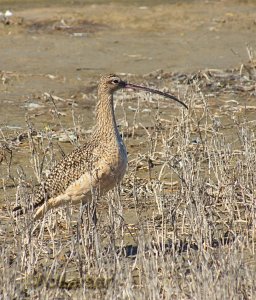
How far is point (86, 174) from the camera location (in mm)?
9586

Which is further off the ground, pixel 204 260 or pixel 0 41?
pixel 0 41

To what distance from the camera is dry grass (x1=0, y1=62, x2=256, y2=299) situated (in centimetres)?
774

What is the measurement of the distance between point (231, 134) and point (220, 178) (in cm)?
295

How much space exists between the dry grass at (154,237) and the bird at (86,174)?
140 mm

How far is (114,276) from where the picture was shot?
7.84m

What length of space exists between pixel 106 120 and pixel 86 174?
1.87 feet

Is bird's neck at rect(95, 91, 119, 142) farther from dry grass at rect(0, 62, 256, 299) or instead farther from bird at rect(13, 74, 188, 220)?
dry grass at rect(0, 62, 256, 299)

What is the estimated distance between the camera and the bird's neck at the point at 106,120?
9.83m

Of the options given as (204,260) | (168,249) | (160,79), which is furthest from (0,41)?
(204,260)

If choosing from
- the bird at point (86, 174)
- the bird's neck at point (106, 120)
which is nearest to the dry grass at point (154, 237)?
the bird at point (86, 174)

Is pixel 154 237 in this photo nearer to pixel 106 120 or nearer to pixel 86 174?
pixel 86 174

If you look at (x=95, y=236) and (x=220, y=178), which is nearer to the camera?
(x=95, y=236)

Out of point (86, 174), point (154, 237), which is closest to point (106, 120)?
point (86, 174)

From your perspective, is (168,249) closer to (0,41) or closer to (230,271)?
(230,271)
